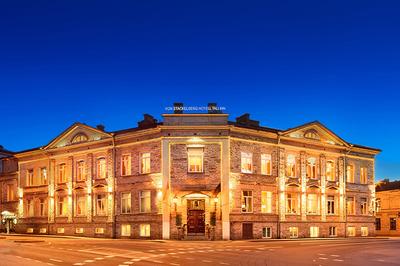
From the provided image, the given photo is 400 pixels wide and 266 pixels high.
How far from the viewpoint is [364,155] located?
200 ft

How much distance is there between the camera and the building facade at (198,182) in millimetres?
46844

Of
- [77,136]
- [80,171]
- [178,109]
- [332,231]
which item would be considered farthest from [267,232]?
[77,136]

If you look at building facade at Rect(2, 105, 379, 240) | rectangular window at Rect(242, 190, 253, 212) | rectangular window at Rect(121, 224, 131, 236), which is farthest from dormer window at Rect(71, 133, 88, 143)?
rectangular window at Rect(242, 190, 253, 212)

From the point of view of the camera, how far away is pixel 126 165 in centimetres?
5125

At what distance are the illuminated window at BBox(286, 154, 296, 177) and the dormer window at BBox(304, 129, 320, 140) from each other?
2858mm

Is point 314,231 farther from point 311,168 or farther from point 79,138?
point 79,138

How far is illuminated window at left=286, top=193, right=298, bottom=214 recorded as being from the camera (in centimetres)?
5247

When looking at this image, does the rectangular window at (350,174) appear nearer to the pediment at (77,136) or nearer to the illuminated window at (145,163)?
the illuminated window at (145,163)

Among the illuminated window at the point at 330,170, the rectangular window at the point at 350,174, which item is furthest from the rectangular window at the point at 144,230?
the rectangular window at the point at 350,174

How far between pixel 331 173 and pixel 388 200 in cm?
2194

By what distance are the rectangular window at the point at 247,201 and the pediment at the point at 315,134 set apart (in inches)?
279

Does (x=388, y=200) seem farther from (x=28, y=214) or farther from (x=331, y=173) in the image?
(x=28, y=214)

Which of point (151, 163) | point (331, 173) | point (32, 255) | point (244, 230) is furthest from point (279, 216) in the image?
point (32, 255)

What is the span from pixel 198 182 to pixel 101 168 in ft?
37.5
